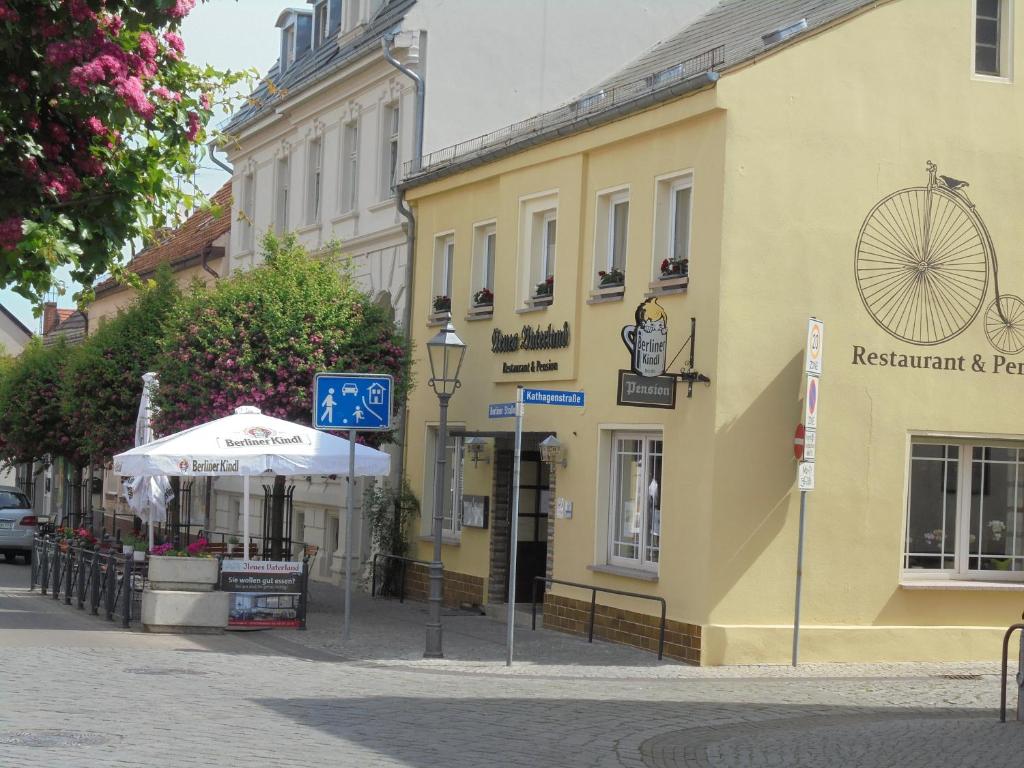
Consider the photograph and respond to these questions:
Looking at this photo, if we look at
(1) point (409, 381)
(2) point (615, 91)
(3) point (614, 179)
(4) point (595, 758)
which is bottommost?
(4) point (595, 758)

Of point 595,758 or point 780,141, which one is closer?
point 595,758

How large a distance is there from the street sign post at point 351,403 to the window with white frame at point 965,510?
6.21 metres

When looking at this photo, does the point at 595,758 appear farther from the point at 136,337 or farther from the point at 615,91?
the point at 136,337

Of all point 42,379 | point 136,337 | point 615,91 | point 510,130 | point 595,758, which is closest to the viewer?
point 595,758

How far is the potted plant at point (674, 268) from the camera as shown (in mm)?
18391

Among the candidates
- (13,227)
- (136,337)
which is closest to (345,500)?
(136,337)

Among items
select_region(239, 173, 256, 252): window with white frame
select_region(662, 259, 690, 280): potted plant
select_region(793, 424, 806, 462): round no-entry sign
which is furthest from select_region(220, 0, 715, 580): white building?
select_region(793, 424, 806, 462): round no-entry sign

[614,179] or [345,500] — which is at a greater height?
[614,179]

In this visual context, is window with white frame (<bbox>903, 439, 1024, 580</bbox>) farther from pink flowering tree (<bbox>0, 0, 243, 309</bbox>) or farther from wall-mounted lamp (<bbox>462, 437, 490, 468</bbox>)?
pink flowering tree (<bbox>0, 0, 243, 309</bbox>)

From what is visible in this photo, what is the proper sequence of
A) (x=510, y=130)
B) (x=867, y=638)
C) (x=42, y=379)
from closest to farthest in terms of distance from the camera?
(x=867, y=638) < (x=510, y=130) < (x=42, y=379)

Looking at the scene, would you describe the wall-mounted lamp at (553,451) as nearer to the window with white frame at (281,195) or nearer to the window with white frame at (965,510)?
the window with white frame at (965,510)

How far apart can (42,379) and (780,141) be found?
26.1 metres

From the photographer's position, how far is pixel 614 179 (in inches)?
782

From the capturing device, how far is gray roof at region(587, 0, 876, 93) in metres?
18.3
